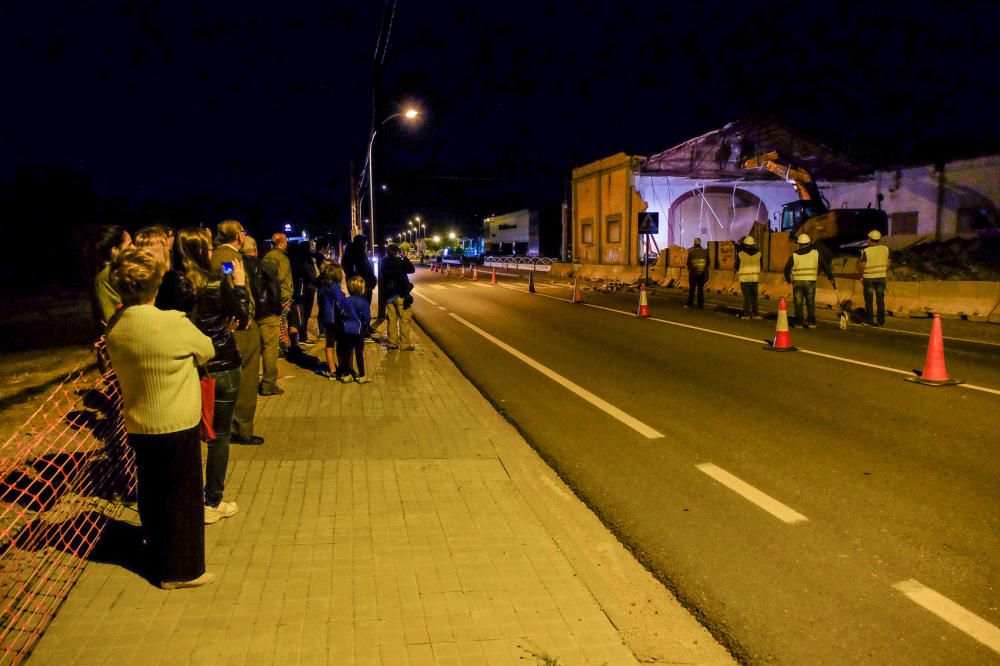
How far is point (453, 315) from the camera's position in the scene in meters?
17.9

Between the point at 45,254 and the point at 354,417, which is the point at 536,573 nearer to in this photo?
the point at 354,417

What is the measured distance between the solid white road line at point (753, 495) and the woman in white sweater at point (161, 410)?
3.47 meters

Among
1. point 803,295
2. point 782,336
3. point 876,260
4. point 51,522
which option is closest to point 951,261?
point 876,260

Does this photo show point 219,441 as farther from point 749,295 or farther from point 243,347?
point 749,295

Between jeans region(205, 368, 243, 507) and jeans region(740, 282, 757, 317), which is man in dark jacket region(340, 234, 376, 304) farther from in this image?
jeans region(740, 282, 757, 317)

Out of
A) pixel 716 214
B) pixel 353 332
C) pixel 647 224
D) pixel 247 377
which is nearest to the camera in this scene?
pixel 247 377

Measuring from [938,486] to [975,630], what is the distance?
6.73ft

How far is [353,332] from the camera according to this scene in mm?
8719

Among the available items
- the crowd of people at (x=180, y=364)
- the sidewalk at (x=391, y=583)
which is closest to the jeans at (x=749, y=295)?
the sidewalk at (x=391, y=583)

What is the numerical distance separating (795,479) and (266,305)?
523cm

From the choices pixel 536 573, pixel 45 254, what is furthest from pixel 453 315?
pixel 45 254

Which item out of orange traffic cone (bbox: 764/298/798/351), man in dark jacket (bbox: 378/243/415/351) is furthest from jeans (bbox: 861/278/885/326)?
man in dark jacket (bbox: 378/243/415/351)

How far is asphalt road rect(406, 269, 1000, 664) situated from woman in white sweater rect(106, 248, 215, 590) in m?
2.51

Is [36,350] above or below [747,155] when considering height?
below
